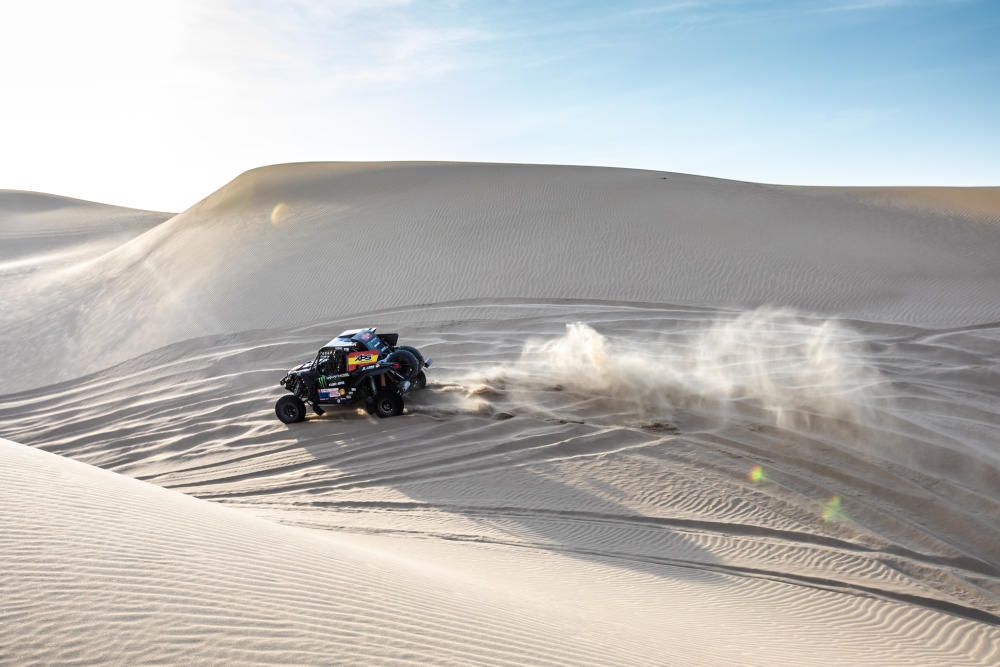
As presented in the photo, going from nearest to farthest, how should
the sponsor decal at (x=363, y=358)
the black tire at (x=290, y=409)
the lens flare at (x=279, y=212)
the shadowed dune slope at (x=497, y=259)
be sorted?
the sponsor decal at (x=363, y=358) < the black tire at (x=290, y=409) < the shadowed dune slope at (x=497, y=259) < the lens flare at (x=279, y=212)

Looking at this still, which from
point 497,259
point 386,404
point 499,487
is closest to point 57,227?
point 497,259

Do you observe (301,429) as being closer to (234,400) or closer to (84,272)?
(234,400)

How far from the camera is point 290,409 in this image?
13.9 metres

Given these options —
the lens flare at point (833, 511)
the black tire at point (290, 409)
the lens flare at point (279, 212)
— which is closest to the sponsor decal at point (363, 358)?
the black tire at point (290, 409)

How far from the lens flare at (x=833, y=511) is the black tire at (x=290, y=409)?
29.5ft

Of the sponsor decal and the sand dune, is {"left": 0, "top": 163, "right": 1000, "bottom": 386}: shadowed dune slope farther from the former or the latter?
the sponsor decal

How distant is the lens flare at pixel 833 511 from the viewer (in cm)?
930

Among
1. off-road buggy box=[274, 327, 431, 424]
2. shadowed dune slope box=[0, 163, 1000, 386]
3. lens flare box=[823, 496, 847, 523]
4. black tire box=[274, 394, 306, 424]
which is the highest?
shadowed dune slope box=[0, 163, 1000, 386]

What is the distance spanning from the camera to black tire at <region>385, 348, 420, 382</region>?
1387 centimetres

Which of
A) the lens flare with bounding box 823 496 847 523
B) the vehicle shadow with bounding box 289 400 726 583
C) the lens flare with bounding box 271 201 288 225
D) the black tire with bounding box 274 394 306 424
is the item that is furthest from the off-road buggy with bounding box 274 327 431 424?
the lens flare with bounding box 271 201 288 225

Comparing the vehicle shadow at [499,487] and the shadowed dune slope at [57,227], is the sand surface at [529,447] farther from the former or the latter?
the shadowed dune slope at [57,227]

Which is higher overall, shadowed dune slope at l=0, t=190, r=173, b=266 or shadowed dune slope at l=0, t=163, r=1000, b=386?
shadowed dune slope at l=0, t=190, r=173, b=266

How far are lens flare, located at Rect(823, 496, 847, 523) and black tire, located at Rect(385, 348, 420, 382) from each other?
7.48 m

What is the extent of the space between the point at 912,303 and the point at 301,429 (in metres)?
16.9
